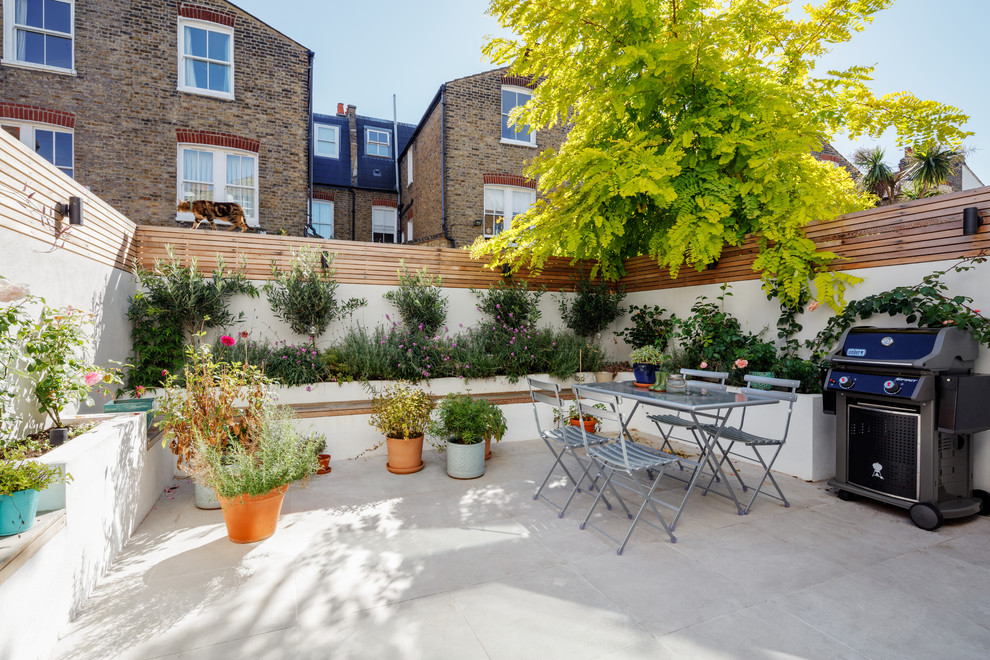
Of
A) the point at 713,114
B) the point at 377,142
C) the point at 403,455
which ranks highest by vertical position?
the point at 377,142

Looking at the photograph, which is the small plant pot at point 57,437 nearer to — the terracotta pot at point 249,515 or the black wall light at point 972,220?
the terracotta pot at point 249,515

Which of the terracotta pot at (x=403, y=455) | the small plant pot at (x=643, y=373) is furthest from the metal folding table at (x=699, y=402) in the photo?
the terracotta pot at (x=403, y=455)

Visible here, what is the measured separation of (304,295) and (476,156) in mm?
6525

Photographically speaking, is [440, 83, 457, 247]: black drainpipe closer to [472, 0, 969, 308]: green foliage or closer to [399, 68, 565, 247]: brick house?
[399, 68, 565, 247]: brick house

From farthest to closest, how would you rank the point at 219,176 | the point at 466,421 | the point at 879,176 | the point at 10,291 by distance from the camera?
the point at 879,176 < the point at 219,176 < the point at 466,421 < the point at 10,291

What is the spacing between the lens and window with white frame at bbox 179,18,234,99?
854 centimetres

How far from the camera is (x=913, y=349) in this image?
347cm

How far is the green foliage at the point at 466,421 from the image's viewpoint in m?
4.56

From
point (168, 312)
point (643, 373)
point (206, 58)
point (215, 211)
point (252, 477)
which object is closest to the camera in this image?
point (252, 477)

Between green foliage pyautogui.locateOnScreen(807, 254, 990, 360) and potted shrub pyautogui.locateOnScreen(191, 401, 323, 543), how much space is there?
495 centimetres

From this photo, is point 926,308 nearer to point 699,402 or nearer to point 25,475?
point 699,402

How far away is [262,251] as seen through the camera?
5676mm

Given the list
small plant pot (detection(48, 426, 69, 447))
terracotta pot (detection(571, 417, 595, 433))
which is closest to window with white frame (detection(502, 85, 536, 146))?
terracotta pot (detection(571, 417, 595, 433))

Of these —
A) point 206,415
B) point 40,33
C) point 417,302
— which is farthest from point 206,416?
point 40,33
